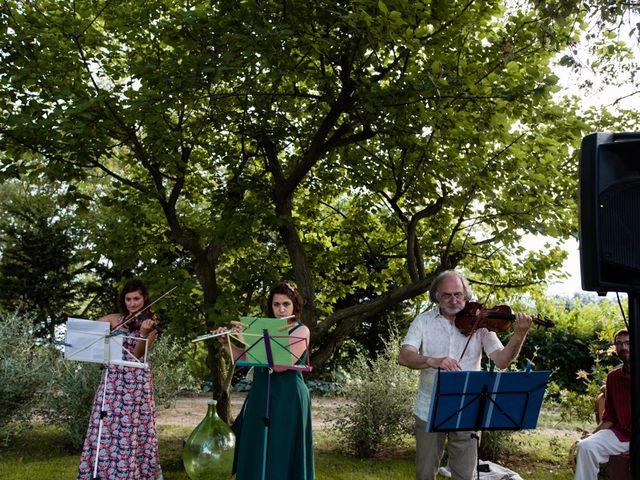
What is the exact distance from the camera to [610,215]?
230 centimetres

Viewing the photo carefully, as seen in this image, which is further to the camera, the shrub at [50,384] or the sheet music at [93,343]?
the shrub at [50,384]

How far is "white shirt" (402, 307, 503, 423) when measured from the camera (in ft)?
12.3

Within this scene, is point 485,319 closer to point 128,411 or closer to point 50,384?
point 128,411

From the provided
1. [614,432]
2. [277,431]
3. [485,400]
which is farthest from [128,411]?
[614,432]

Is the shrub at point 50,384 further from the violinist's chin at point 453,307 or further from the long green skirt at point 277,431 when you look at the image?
the violinist's chin at point 453,307

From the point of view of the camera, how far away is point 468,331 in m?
3.72

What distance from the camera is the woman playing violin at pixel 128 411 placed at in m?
4.70

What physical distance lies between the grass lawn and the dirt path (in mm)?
856

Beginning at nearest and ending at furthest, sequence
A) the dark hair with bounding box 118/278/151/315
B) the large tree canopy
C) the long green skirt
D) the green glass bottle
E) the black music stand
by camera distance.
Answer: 1. the black music stand
2. the long green skirt
3. the green glass bottle
4. the dark hair with bounding box 118/278/151/315
5. the large tree canopy

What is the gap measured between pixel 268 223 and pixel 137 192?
1701mm

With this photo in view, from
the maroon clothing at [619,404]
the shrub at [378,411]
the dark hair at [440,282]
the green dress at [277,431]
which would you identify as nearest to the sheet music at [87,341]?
the green dress at [277,431]

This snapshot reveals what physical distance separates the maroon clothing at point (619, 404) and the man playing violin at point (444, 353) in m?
1.52

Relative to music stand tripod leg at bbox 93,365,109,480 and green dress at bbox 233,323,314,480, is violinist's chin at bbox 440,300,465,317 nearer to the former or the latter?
green dress at bbox 233,323,314,480

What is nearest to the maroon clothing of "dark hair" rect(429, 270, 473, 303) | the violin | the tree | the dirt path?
the violin
